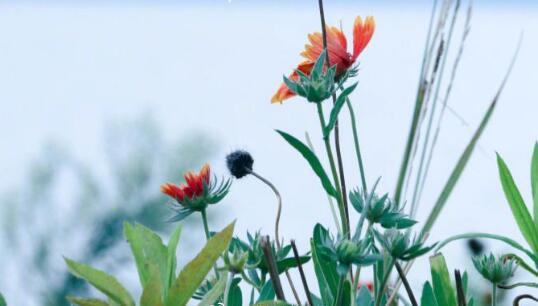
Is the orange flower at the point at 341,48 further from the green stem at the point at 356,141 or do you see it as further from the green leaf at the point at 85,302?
the green leaf at the point at 85,302

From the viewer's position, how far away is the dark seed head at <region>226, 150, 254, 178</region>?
61cm

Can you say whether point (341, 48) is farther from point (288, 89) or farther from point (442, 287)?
point (442, 287)

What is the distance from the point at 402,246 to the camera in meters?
Answer: 0.45

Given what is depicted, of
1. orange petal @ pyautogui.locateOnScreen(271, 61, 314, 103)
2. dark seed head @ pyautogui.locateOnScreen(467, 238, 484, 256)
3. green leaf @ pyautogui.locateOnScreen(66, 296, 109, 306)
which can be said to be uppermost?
orange petal @ pyautogui.locateOnScreen(271, 61, 314, 103)

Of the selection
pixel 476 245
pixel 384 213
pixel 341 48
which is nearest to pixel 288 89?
pixel 341 48

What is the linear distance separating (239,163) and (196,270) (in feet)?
0.56

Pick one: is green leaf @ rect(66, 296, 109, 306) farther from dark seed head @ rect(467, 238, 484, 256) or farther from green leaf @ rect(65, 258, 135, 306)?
dark seed head @ rect(467, 238, 484, 256)

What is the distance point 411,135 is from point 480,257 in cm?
16

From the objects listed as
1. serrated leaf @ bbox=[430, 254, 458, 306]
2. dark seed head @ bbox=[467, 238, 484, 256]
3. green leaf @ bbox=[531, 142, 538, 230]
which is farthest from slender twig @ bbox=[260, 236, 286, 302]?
dark seed head @ bbox=[467, 238, 484, 256]

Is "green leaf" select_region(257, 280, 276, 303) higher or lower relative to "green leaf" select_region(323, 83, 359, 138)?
lower

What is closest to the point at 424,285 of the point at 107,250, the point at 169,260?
the point at 169,260

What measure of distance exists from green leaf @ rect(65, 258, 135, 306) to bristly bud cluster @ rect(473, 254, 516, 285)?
210 mm

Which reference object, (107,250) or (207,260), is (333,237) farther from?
Result: (107,250)

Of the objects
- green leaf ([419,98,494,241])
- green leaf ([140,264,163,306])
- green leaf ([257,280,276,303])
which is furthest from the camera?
green leaf ([419,98,494,241])
